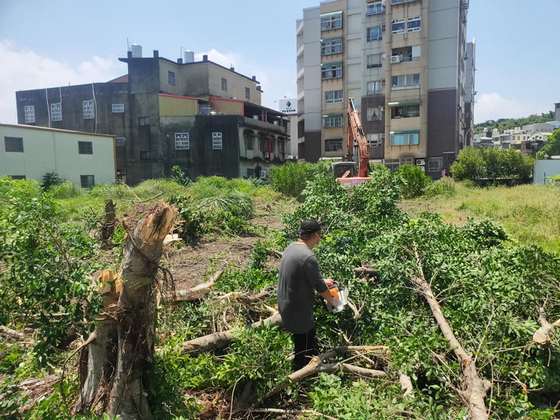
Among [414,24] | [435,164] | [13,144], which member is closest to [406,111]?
[435,164]

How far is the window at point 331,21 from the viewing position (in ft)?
137

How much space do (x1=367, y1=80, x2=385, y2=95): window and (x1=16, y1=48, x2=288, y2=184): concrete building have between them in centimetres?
1021

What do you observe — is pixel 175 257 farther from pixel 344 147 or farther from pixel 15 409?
pixel 344 147

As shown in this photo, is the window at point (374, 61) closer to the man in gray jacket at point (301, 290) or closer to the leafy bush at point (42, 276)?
the man in gray jacket at point (301, 290)

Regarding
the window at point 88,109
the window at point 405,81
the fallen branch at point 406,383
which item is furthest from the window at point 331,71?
the fallen branch at point 406,383

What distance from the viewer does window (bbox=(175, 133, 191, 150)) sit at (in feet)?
117

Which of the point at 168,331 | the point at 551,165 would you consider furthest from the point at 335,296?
the point at 551,165

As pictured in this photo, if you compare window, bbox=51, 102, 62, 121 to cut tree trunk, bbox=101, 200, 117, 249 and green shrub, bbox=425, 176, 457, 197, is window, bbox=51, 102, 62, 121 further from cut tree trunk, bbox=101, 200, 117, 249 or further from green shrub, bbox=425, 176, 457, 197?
cut tree trunk, bbox=101, 200, 117, 249

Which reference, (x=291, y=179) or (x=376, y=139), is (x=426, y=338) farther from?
(x=376, y=139)

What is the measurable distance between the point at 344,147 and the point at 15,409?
135ft

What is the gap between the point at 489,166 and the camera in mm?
30547

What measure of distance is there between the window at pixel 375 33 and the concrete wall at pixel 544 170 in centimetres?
1738

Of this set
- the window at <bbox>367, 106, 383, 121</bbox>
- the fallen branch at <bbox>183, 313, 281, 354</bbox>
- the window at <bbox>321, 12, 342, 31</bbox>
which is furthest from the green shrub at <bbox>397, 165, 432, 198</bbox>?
the window at <bbox>321, 12, 342, 31</bbox>

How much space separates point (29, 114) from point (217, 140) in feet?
60.6
